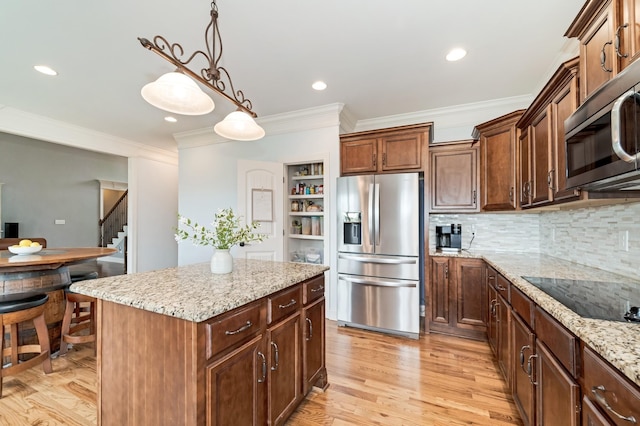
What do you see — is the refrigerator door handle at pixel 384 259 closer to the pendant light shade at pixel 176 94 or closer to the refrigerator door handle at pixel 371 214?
the refrigerator door handle at pixel 371 214

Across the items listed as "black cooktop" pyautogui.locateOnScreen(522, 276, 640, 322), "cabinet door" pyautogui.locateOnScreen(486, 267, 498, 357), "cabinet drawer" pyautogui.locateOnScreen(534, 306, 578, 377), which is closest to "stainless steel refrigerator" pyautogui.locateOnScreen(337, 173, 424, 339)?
"cabinet door" pyautogui.locateOnScreen(486, 267, 498, 357)

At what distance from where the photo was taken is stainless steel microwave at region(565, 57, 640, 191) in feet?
3.11

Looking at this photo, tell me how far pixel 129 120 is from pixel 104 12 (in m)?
2.49

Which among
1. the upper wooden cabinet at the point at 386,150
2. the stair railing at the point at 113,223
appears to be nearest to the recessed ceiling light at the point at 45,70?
the upper wooden cabinet at the point at 386,150

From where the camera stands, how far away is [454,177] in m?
3.13

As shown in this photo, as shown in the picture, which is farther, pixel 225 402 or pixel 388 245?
pixel 388 245

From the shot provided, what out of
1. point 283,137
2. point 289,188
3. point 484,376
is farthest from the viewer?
point 289,188

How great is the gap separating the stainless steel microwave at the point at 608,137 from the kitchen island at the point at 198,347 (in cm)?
155

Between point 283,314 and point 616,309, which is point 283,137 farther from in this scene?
point 616,309

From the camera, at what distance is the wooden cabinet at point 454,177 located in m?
3.06

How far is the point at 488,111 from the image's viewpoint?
135 inches

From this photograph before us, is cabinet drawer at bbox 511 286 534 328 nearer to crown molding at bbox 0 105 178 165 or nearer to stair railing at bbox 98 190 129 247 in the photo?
crown molding at bbox 0 105 178 165

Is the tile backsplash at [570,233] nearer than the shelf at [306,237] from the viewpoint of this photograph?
Yes

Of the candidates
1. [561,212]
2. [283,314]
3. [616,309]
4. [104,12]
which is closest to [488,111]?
[561,212]
